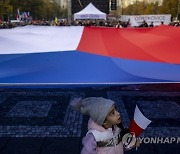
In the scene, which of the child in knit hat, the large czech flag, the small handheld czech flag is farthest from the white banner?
the child in knit hat

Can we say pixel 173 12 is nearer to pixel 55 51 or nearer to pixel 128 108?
pixel 128 108

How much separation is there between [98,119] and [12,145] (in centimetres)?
280

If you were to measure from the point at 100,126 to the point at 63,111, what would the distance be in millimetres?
4303

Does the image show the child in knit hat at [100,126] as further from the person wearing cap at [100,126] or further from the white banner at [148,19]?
the white banner at [148,19]

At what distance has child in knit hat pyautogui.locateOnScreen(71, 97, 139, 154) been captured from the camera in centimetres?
285

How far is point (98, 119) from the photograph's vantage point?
9.31 feet

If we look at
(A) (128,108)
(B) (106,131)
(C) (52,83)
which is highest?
(C) (52,83)

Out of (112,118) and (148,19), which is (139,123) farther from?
(148,19)

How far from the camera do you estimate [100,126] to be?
9.62 feet

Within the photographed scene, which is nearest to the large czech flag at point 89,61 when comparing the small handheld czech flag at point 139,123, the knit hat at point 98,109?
the knit hat at point 98,109

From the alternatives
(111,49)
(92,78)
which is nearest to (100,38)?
(111,49)

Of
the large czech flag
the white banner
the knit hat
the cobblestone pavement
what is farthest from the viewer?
the white banner

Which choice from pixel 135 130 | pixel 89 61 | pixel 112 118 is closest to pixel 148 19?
pixel 89 61

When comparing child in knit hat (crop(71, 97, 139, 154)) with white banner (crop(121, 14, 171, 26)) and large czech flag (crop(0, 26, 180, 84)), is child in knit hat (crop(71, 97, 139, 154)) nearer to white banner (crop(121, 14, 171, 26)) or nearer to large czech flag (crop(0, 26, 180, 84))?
large czech flag (crop(0, 26, 180, 84))
